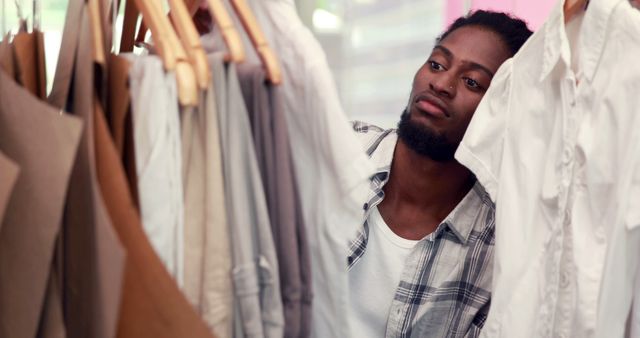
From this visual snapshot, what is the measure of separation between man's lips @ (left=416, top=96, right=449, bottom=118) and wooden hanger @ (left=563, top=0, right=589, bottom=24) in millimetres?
403

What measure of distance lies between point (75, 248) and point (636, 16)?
0.79 meters

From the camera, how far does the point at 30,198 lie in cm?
88

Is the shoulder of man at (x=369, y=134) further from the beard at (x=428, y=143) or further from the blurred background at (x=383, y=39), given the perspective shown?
the blurred background at (x=383, y=39)

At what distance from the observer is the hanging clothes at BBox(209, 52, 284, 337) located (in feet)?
3.09

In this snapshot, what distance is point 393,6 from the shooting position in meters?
1.95

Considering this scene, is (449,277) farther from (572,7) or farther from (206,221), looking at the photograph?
(206,221)

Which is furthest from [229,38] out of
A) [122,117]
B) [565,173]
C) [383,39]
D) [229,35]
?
[383,39]

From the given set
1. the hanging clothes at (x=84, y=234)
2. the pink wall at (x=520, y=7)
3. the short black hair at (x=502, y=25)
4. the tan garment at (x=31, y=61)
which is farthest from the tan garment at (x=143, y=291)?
the pink wall at (x=520, y=7)

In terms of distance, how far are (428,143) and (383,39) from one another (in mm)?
405

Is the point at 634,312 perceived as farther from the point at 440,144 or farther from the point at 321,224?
the point at 440,144

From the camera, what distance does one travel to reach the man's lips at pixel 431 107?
1626 millimetres

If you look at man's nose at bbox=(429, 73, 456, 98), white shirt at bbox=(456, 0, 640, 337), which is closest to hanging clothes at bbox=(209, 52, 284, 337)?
white shirt at bbox=(456, 0, 640, 337)

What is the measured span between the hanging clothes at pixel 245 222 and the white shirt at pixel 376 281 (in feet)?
1.97

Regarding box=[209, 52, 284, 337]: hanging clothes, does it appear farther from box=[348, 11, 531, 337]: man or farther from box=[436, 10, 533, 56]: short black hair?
box=[436, 10, 533, 56]: short black hair
